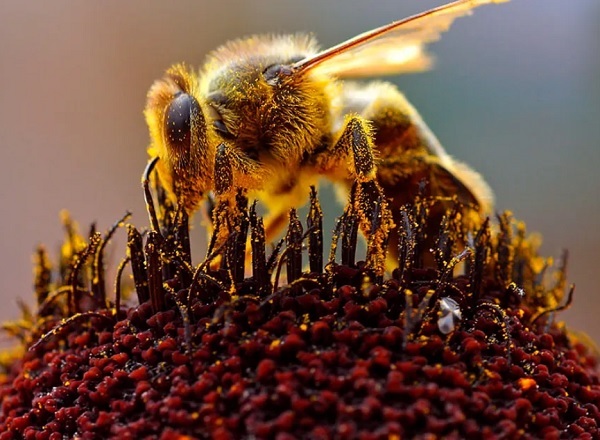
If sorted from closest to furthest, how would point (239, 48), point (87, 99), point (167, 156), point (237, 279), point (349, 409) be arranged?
point (349, 409), point (237, 279), point (167, 156), point (239, 48), point (87, 99)

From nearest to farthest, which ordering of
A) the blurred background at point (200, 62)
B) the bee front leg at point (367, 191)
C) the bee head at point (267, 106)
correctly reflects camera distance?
the bee front leg at point (367, 191) < the bee head at point (267, 106) < the blurred background at point (200, 62)

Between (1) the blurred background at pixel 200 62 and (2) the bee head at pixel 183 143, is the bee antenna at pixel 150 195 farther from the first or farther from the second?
(1) the blurred background at pixel 200 62

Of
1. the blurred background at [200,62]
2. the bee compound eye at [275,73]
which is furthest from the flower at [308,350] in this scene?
the blurred background at [200,62]

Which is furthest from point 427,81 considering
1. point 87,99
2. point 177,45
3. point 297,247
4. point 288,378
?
point 288,378

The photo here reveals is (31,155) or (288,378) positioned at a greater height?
(31,155)

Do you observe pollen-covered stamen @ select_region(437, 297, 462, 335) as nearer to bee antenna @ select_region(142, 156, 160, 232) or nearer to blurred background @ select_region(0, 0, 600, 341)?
bee antenna @ select_region(142, 156, 160, 232)

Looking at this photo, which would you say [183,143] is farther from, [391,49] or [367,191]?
[391,49]

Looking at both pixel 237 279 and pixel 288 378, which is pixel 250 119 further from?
pixel 288 378
